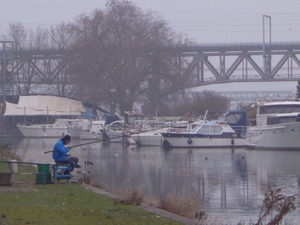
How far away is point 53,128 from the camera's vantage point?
7225 cm

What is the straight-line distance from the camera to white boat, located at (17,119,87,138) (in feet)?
237

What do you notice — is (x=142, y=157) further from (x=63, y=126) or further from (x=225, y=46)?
(x=225, y=46)

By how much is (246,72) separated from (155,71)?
1873cm

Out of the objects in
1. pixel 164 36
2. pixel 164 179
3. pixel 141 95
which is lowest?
pixel 164 179

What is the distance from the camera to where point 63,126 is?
72.9 meters

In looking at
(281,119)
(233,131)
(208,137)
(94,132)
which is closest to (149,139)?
(208,137)

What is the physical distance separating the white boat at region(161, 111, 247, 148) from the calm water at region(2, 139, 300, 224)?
2.68m

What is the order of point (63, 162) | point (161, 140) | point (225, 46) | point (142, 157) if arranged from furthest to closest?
point (225, 46) → point (161, 140) → point (142, 157) → point (63, 162)

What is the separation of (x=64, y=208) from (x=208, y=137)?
3871 cm

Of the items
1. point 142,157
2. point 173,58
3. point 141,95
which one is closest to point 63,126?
point 141,95

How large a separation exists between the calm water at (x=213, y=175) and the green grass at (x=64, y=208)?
10.9 feet

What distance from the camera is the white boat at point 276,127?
47.4m

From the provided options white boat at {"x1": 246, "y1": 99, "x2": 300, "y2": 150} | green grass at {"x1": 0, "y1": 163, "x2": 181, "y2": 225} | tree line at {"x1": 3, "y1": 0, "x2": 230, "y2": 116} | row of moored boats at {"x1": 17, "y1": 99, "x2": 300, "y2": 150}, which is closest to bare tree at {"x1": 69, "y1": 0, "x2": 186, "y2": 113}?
tree line at {"x1": 3, "y1": 0, "x2": 230, "y2": 116}

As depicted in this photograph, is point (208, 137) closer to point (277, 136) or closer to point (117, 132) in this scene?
point (277, 136)
